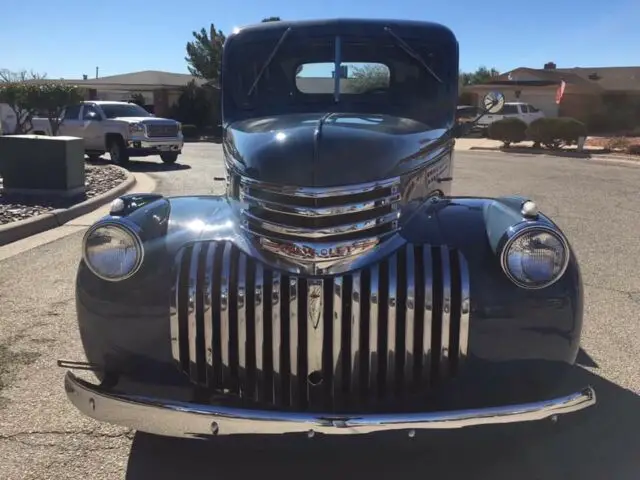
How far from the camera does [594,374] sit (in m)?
3.93

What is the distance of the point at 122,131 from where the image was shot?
55.7 feet

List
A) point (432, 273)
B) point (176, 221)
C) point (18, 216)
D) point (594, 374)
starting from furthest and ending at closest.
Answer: point (18, 216) → point (594, 374) → point (176, 221) → point (432, 273)

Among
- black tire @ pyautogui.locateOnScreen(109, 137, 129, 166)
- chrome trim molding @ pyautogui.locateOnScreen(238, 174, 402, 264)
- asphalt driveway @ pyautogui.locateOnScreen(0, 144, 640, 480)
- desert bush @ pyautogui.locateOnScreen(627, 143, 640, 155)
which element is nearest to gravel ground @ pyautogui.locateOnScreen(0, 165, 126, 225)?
asphalt driveway @ pyautogui.locateOnScreen(0, 144, 640, 480)

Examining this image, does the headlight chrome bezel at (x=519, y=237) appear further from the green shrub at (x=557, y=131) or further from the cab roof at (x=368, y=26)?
the green shrub at (x=557, y=131)

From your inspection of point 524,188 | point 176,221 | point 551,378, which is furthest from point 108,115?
point 551,378

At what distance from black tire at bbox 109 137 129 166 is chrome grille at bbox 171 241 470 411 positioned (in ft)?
49.9

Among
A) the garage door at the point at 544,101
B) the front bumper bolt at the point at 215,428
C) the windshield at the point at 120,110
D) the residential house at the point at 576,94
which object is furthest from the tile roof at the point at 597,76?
the front bumper bolt at the point at 215,428

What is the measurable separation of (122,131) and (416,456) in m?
15.6

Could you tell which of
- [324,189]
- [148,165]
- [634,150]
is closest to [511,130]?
[634,150]

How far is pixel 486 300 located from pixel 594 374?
169cm

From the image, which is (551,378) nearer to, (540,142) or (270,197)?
(270,197)

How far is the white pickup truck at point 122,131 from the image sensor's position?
16.8 meters

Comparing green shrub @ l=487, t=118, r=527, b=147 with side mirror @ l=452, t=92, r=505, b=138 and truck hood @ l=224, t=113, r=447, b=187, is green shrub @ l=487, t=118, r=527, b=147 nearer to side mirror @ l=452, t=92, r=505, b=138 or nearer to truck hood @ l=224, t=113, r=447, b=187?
side mirror @ l=452, t=92, r=505, b=138

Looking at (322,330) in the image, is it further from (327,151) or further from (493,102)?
(493,102)
